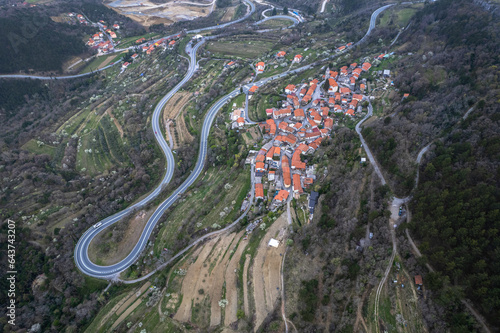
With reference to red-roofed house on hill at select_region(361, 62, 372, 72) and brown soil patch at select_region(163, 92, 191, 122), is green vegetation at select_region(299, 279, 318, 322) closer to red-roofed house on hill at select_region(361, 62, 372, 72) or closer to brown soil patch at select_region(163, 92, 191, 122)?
brown soil patch at select_region(163, 92, 191, 122)

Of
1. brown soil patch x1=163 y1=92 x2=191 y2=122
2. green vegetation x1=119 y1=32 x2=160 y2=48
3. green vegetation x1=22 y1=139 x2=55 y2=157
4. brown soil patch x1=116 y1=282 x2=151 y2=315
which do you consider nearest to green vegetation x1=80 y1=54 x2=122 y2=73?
green vegetation x1=119 y1=32 x2=160 y2=48

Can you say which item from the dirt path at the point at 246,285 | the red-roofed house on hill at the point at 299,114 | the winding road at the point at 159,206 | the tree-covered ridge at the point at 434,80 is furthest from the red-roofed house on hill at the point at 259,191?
the red-roofed house on hill at the point at 299,114

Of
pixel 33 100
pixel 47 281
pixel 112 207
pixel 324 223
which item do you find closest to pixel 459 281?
pixel 324 223

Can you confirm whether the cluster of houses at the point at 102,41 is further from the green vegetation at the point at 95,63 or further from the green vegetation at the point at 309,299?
the green vegetation at the point at 309,299

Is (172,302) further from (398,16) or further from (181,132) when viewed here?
(398,16)

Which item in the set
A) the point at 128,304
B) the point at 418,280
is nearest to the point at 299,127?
the point at 418,280

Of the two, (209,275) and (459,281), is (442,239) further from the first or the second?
(209,275)
